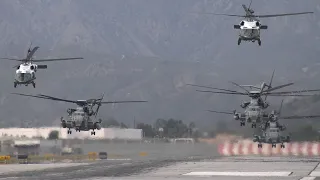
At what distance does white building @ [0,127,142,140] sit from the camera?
124000mm

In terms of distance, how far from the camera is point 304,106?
145000mm

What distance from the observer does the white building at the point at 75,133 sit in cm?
12400

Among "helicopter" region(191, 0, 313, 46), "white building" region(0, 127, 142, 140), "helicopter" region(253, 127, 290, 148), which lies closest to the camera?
"helicopter" region(191, 0, 313, 46)

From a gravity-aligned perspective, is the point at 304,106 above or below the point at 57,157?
above

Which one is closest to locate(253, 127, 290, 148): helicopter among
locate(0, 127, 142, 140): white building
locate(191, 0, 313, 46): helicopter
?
locate(0, 127, 142, 140): white building

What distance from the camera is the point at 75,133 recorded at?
127 meters

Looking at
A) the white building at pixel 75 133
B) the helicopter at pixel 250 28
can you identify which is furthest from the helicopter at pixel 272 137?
the helicopter at pixel 250 28

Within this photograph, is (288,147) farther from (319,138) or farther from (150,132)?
(150,132)

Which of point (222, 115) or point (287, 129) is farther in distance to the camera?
point (222, 115)

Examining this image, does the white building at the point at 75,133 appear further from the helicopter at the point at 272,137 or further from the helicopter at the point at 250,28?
the helicopter at the point at 250,28

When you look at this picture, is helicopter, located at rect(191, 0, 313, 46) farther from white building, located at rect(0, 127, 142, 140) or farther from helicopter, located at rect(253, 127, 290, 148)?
white building, located at rect(0, 127, 142, 140)

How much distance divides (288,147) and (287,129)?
4.13 meters

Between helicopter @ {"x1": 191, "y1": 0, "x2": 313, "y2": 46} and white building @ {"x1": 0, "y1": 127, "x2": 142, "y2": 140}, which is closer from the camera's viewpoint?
helicopter @ {"x1": 191, "y1": 0, "x2": 313, "y2": 46}

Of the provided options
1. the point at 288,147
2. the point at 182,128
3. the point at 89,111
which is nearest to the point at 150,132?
the point at 182,128
